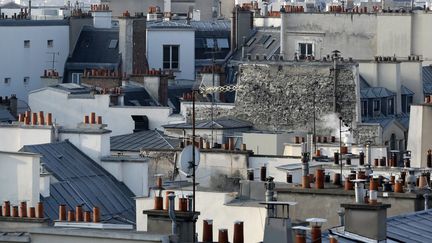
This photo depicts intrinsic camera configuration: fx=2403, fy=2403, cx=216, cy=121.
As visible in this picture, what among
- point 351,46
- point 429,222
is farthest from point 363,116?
point 429,222

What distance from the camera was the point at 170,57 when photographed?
81.2 meters

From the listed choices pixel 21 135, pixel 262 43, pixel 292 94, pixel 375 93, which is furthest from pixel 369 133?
pixel 262 43

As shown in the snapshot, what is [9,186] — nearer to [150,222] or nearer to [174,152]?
[174,152]

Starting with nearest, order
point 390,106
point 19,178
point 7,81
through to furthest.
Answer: point 19,178
point 390,106
point 7,81

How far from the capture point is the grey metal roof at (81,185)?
4309 cm

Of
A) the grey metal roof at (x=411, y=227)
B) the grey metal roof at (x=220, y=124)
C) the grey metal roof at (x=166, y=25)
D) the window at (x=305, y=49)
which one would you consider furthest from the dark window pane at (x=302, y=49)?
the grey metal roof at (x=411, y=227)

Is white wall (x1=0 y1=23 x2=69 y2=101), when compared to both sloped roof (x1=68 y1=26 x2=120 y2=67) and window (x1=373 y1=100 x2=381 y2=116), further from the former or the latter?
window (x1=373 y1=100 x2=381 y2=116)

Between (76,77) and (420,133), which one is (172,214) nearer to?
(420,133)

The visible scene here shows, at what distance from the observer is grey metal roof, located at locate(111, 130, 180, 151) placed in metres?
53.3

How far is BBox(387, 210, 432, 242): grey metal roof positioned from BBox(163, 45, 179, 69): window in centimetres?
4913

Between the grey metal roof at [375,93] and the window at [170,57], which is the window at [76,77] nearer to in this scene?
the window at [170,57]

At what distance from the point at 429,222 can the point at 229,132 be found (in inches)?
991

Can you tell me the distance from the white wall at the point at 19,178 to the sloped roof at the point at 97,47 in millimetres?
39154

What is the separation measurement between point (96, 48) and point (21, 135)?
Answer: 32.2m
